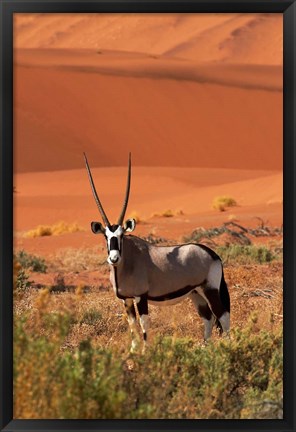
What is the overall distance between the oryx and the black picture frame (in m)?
3.03

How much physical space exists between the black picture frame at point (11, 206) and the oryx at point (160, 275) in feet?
9.95

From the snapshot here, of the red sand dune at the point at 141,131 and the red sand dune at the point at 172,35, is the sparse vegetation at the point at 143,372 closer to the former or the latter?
the red sand dune at the point at 141,131

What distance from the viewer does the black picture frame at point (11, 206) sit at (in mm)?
5520

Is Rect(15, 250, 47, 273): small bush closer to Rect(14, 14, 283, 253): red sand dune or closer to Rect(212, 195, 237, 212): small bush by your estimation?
Rect(212, 195, 237, 212): small bush

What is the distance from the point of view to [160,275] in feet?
30.3

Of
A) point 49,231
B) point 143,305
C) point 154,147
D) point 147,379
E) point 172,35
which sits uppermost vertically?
point 172,35

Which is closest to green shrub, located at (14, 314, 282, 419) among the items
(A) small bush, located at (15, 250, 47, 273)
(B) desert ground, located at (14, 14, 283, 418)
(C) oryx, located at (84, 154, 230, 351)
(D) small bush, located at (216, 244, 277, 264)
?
(C) oryx, located at (84, 154, 230, 351)

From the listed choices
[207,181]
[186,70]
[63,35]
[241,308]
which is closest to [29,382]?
[241,308]

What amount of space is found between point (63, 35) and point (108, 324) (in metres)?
90.9

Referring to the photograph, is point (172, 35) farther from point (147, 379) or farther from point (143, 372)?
point (147, 379)

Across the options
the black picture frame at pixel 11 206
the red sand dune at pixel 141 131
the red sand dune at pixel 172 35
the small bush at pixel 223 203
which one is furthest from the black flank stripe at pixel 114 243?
the red sand dune at pixel 172 35

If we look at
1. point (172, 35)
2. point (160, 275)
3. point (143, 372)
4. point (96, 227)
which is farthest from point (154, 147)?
point (143, 372)

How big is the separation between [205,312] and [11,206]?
4.25 m

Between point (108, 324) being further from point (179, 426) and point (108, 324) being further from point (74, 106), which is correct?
point (74, 106)
